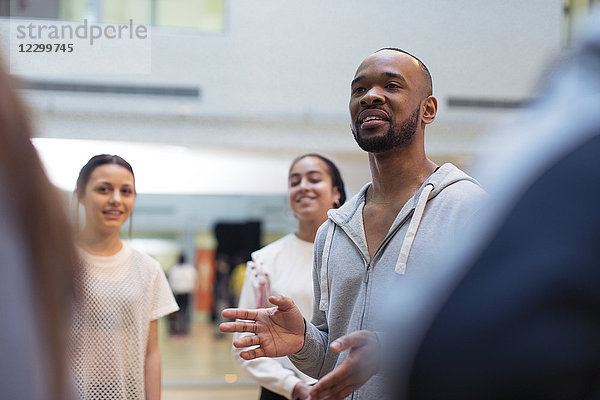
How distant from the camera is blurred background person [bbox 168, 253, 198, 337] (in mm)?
7926

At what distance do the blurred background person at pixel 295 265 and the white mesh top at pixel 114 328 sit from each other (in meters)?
0.61

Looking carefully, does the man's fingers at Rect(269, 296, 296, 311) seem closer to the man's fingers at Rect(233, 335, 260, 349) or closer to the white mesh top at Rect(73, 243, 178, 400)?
the man's fingers at Rect(233, 335, 260, 349)

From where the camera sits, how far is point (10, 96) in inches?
29.9

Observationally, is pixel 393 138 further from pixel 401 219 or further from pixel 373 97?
pixel 401 219

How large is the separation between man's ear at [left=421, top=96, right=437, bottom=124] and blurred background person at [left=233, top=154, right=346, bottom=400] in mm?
1282

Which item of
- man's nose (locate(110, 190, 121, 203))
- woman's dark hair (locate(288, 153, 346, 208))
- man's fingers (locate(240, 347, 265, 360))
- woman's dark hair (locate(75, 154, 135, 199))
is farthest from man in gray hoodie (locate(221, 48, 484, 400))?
woman's dark hair (locate(288, 153, 346, 208))

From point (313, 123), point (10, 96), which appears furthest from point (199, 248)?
point (10, 96)

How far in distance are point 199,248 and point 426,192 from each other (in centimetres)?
675

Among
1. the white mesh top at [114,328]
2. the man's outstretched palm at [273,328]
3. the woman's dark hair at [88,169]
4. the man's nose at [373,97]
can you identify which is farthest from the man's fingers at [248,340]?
the woman's dark hair at [88,169]

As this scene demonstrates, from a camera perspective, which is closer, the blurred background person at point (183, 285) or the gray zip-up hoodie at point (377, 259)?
the gray zip-up hoodie at point (377, 259)

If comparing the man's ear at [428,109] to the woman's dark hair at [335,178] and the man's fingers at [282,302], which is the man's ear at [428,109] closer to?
the man's fingers at [282,302]

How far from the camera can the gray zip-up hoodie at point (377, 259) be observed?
5.98 feet

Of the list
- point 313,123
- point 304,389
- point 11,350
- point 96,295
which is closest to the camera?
point 11,350

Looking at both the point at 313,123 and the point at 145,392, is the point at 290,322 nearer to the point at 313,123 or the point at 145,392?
the point at 145,392
